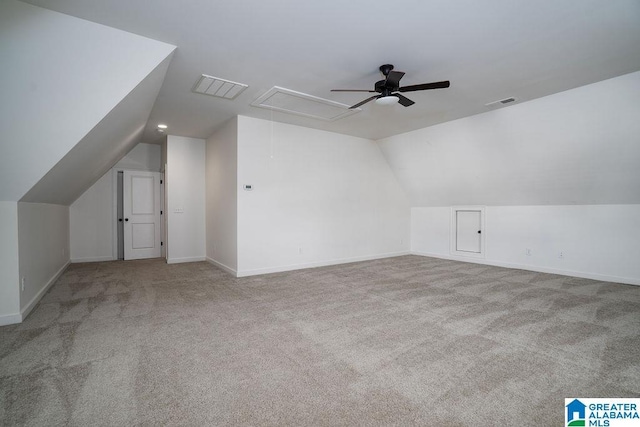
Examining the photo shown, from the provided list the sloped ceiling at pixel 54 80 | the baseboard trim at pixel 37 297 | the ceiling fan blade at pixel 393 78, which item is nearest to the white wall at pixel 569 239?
the ceiling fan blade at pixel 393 78

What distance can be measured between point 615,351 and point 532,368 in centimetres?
96

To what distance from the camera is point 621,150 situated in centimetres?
431

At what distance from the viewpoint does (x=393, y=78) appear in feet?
10.4

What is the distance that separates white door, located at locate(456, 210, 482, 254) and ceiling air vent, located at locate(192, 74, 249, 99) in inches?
224

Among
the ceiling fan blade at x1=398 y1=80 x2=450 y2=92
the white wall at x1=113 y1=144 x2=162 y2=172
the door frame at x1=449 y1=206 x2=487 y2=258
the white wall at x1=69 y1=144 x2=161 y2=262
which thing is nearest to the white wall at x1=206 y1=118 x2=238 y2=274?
the white wall at x1=113 y1=144 x2=162 y2=172

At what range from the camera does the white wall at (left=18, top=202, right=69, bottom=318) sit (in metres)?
3.37

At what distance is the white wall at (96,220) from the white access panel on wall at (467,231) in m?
8.27

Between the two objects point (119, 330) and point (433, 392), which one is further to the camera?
point (119, 330)

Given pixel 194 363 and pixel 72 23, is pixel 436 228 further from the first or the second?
pixel 72 23

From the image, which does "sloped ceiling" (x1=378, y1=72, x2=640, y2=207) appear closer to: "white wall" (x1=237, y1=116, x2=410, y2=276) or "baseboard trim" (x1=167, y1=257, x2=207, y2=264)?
"white wall" (x1=237, y1=116, x2=410, y2=276)

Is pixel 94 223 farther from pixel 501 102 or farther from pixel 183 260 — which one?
pixel 501 102

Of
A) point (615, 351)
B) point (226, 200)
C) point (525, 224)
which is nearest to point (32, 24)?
point (226, 200)

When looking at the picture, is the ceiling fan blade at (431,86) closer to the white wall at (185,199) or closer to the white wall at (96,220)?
the white wall at (185,199)

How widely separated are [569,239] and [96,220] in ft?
33.4
